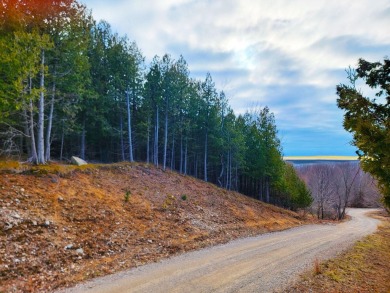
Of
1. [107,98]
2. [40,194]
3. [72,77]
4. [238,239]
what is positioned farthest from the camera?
[107,98]

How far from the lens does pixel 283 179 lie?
37.9m

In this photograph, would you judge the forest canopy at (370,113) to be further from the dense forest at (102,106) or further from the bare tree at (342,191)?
the bare tree at (342,191)

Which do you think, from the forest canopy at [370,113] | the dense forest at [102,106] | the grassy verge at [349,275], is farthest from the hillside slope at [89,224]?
the forest canopy at [370,113]

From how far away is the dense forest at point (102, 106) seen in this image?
14711mm

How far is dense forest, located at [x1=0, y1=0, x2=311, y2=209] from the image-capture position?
14711mm

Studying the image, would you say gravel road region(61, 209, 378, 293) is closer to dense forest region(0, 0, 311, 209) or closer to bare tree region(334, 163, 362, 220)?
dense forest region(0, 0, 311, 209)

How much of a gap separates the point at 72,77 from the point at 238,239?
1572cm

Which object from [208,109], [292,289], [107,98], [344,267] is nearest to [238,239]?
[344,267]

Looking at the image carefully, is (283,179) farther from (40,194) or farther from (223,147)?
(40,194)

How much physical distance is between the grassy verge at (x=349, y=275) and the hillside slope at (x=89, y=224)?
5.96 metres

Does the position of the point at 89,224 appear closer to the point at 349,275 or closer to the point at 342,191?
the point at 349,275

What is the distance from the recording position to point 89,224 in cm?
1241

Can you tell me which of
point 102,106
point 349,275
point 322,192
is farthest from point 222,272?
point 322,192

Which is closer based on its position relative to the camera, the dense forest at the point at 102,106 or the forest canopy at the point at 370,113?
the forest canopy at the point at 370,113
